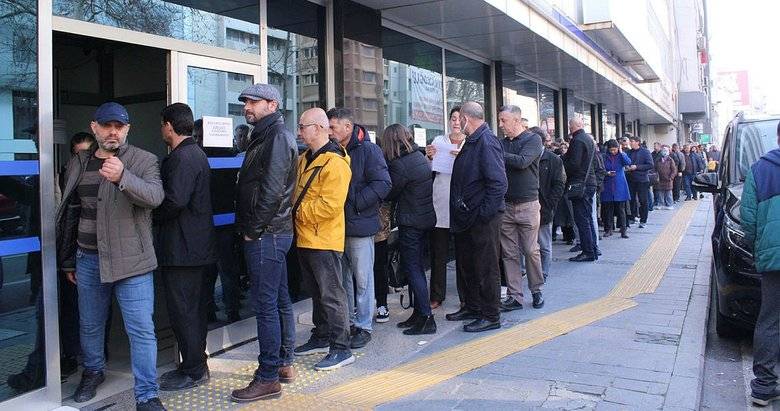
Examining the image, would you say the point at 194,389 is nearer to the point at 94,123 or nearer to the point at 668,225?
the point at 94,123

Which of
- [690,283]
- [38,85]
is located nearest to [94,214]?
[38,85]

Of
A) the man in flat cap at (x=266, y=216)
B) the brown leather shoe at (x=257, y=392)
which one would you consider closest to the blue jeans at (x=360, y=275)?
the man in flat cap at (x=266, y=216)

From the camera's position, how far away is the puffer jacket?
3.52 meters

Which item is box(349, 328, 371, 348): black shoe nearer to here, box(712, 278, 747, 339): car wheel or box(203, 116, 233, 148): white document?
box(203, 116, 233, 148): white document

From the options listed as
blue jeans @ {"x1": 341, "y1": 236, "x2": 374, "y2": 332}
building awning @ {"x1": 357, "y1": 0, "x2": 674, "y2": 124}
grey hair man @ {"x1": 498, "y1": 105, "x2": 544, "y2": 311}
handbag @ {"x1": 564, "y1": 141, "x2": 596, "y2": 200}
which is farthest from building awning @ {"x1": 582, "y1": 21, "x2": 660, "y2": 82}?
blue jeans @ {"x1": 341, "y1": 236, "x2": 374, "y2": 332}

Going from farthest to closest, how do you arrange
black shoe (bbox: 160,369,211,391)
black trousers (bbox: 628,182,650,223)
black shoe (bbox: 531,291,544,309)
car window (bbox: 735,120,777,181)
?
1. black trousers (bbox: 628,182,650,223)
2. black shoe (bbox: 531,291,544,309)
3. car window (bbox: 735,120,777,181)
4. black shoe (bbox: 160,369,211,391)

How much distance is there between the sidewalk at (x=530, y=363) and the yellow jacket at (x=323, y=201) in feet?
3.14

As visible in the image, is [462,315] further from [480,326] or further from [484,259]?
[484,259]

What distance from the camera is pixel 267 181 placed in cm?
363

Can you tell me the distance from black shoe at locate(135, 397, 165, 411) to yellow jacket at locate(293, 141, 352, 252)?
4.36ft

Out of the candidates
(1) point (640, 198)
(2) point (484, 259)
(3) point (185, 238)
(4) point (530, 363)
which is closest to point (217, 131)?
(3) point (185, 238)

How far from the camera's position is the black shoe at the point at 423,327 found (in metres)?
5.09

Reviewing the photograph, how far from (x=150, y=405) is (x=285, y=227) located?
1.30 metres

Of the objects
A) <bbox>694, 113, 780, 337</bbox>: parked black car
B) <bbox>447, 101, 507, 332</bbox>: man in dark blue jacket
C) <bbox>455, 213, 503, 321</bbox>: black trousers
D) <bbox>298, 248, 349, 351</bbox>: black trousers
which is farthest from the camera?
<bbox>455, 213, 503, 321</bbox>: black trousers
